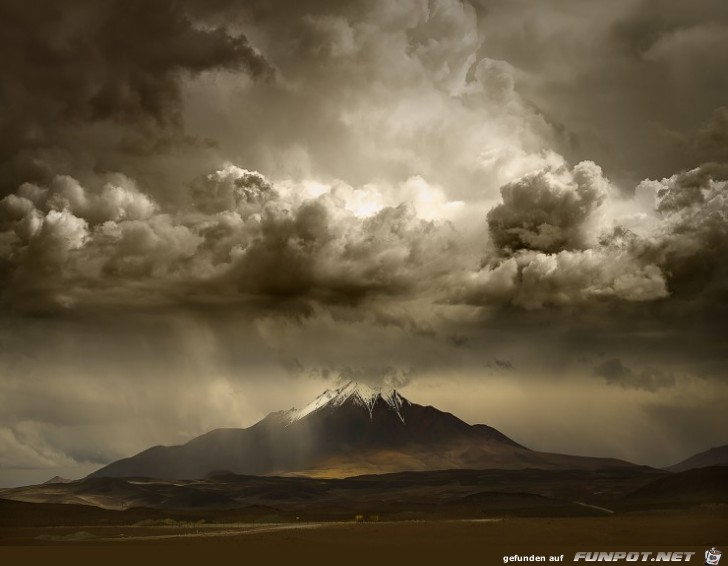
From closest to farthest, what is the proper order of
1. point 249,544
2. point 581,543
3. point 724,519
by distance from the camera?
point 581,543, point 249,544, point 724,519

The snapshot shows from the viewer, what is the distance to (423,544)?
128 m

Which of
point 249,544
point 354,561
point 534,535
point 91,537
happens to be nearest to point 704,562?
point 534,535

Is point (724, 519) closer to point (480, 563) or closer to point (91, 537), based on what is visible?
point (480, 563)

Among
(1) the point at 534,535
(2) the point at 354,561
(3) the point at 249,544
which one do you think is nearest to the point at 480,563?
(2) the point at 354,561

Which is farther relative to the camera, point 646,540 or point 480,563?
point 646,540

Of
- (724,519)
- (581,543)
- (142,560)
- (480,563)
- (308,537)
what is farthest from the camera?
(724,519)

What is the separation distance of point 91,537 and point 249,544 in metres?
45.8

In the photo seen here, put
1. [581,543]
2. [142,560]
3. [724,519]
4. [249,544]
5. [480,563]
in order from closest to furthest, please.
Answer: [480,563] < [142,560] < [581,543] < [249,544] < [724,519]

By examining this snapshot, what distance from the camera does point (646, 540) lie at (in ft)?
433

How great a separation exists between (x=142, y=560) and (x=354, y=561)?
26.6 metres

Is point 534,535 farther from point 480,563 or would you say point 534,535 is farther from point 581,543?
point 480,563

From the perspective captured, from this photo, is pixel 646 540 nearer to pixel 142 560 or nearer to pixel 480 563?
pixel 480 563

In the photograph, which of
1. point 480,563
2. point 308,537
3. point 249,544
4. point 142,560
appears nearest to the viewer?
point 480,563

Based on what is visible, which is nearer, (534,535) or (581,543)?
(581,543)
